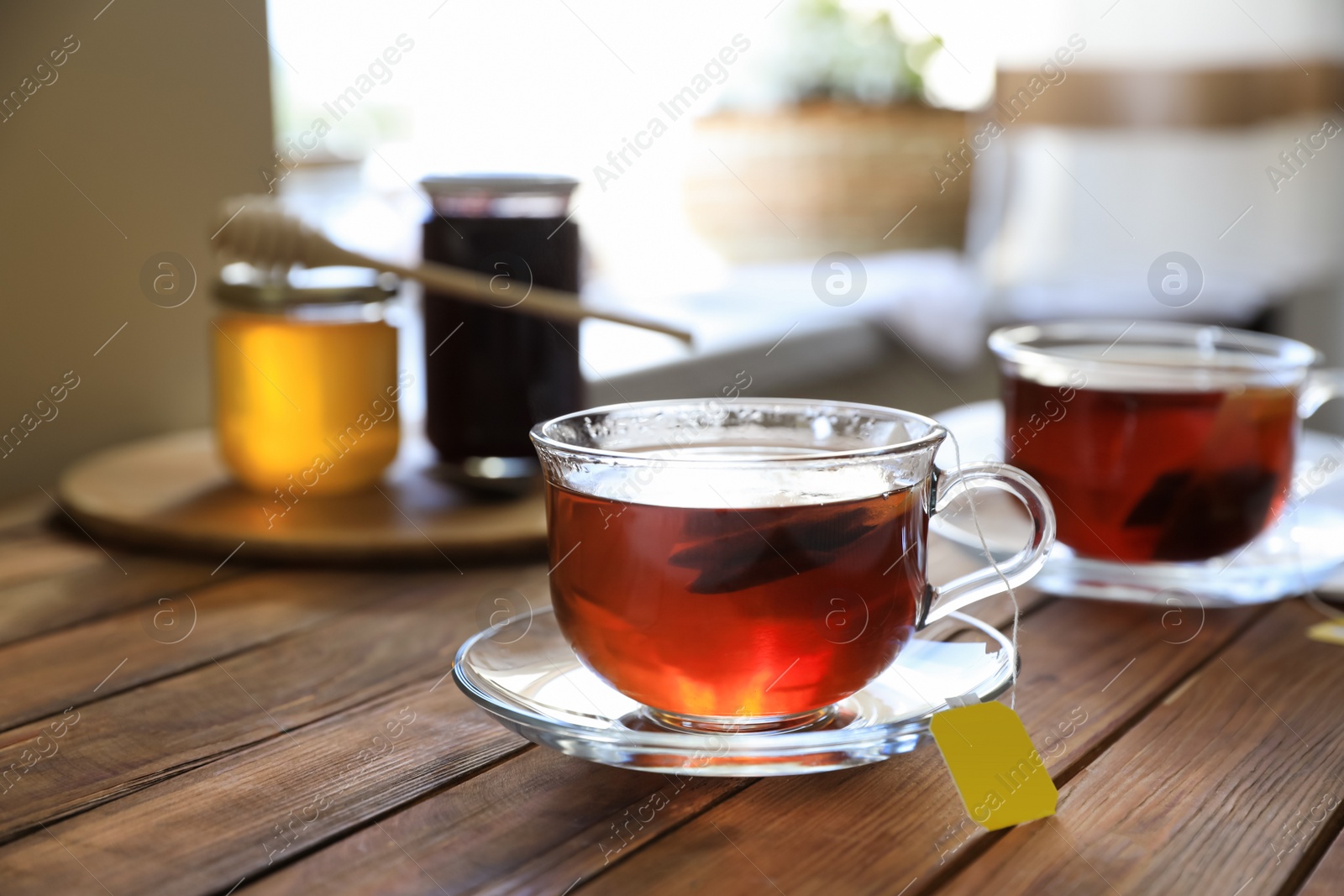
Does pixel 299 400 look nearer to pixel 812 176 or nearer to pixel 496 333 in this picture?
pixel 496 333

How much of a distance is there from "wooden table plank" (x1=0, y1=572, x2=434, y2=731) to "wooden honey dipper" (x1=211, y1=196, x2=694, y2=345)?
244 mm

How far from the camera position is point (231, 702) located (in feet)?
2.06

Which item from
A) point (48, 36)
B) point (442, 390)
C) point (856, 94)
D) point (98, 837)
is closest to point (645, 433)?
point (98, 837)

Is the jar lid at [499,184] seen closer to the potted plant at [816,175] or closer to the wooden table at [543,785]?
the wooden table at [543,785]

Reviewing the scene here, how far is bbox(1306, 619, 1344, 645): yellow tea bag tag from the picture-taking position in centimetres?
73

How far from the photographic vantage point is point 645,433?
0.60 m

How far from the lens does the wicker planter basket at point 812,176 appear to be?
9.53ft

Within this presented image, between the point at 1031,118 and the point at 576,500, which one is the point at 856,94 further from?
the point at 576,500

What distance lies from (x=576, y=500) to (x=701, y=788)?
0.44ft

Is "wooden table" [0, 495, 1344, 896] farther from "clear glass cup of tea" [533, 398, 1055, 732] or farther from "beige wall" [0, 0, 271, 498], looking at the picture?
"beige wall" [0, 0, 271, 498]

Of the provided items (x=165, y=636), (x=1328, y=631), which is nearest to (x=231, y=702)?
(x=165, y=636)

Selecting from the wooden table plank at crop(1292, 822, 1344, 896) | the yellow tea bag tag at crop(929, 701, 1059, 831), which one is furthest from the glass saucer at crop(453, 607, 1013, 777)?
the wooden table plank at crop(1292, 822, 1344, 896)

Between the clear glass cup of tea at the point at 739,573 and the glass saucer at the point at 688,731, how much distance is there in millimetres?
21

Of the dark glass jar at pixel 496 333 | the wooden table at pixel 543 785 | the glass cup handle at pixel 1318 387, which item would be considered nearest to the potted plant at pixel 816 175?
the dark glass jar at pixel 496 333
